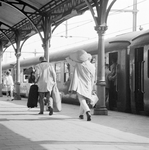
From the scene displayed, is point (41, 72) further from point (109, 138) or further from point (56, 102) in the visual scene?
point (109, 138)

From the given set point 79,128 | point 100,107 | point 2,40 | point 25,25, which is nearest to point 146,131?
point 79,128

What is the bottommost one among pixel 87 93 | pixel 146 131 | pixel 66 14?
pixel 146 131

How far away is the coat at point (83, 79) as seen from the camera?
9781 mm

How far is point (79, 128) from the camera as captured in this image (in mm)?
7969

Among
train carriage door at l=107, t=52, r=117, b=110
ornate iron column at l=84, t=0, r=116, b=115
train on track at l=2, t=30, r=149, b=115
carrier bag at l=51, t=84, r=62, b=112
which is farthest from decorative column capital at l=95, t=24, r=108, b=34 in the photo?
carrier bag at l=51, t=84, r=62, b=112

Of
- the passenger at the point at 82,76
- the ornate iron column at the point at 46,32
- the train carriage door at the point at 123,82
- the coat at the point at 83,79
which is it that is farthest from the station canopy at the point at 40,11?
the coat at the point at 83,79

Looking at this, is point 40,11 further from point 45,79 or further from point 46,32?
point 45,79

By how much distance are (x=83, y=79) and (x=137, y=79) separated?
2.36m

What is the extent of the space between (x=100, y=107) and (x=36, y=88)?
2.01 m

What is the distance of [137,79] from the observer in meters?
11.6

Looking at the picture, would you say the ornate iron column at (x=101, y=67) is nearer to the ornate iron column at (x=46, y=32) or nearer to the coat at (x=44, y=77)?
the coat at (x=44, y=77)

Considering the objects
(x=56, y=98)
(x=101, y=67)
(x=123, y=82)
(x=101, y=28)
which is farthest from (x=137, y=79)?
(x=56, y=98)

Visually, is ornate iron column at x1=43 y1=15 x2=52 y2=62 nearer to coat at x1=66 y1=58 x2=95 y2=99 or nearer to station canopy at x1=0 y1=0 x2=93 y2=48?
station canopy at x1=0 y1=0 x2=93 y2=48

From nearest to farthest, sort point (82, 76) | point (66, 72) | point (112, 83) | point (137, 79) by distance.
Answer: point (82, 76) → point (137, 79) → point (112, 83) → point (66, 72)
